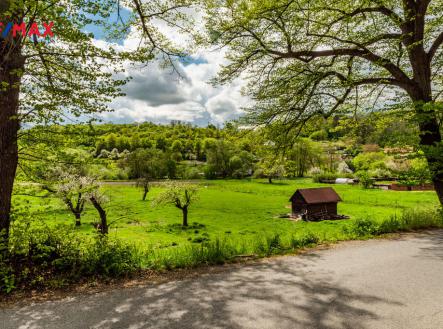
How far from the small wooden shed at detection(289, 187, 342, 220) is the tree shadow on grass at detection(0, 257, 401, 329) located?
30075 millimetres

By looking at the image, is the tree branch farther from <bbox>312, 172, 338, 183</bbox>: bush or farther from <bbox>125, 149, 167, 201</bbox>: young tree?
<bbox>125, 149, 167, 201</bbox>: young tree

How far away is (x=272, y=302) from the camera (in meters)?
4.78

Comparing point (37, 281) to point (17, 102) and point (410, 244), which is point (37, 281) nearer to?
point (17, 102)

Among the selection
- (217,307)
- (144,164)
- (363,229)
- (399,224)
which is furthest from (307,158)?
(217,307)

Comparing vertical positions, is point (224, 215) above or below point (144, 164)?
below

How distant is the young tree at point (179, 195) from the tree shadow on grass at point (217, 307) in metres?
28.3

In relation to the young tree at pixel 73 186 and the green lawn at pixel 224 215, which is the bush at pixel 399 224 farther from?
the green lawn at pixel 224 215

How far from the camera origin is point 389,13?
9.68m

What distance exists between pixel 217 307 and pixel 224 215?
3306 cm

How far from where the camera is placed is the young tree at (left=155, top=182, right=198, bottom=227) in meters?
33.6

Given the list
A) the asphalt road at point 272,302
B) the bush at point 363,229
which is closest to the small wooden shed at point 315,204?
the bush at point 363,229

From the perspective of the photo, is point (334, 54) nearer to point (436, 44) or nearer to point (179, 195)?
point (436, 44)

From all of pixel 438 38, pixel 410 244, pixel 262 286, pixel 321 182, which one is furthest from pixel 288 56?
pixel 321 182

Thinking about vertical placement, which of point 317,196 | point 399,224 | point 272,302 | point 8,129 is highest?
point 8,129
